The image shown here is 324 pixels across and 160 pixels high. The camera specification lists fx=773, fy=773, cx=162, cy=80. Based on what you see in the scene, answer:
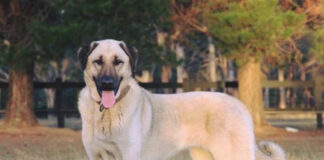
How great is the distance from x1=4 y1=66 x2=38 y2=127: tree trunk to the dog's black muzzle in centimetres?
1513

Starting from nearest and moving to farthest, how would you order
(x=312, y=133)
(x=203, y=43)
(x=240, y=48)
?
1. (x=240, y=48)
2. (x=312, y=133)
3. (x=203, y=43)

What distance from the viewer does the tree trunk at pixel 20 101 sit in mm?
21344

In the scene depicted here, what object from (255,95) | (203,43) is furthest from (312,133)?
(203,43)

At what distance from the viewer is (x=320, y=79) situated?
2255cm

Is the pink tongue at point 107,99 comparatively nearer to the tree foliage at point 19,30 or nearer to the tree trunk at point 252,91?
the tree foliage at point 19,30

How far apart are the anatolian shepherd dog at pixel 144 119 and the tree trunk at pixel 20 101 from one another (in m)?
14.4

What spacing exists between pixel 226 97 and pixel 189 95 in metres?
0.35

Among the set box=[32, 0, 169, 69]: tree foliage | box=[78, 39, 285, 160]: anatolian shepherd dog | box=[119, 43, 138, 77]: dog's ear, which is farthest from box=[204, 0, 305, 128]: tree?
box=[119, 43, 138, 77]: dog's ear

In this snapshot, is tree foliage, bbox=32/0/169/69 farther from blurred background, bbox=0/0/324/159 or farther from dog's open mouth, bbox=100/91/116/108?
dog's open mouth, bbox=100/91/116/108

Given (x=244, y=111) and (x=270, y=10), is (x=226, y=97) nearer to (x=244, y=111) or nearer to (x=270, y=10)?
(x=244, y=111)

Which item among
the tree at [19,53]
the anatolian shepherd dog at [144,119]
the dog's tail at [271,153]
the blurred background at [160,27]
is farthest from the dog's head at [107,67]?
the tree at [19,53]

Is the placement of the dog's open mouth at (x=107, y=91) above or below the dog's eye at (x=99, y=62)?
below

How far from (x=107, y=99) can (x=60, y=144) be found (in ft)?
34.8

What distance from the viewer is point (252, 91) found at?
21.0 metres
